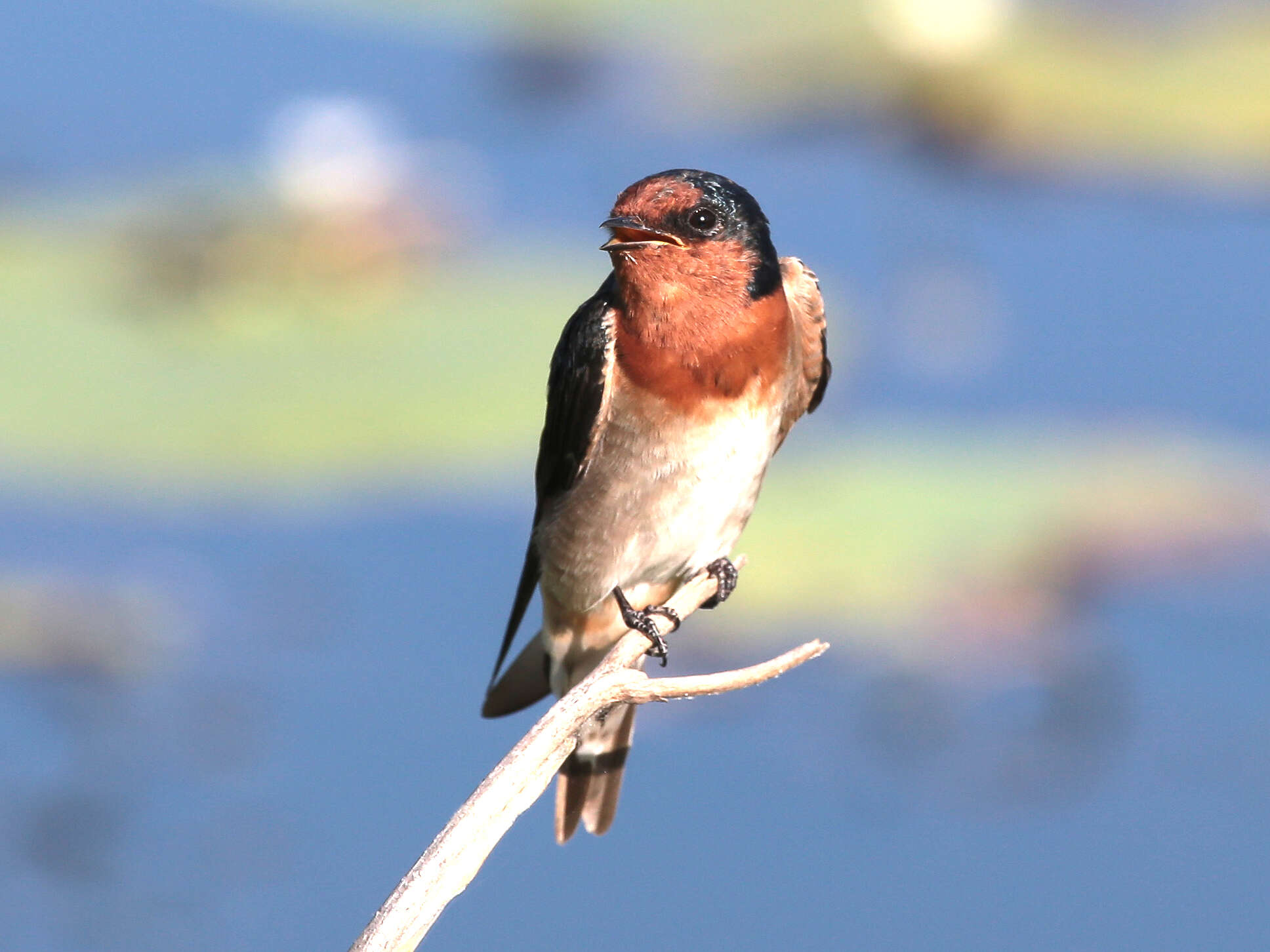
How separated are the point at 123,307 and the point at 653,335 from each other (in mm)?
4525

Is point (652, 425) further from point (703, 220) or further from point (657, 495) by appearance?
point (703, 220)

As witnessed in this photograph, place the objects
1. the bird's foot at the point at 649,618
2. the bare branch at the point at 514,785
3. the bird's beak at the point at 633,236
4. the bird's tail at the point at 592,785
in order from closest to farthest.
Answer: the bare branch at the point at 514,785
the bird's beak at the point at 633,236
the bird's foot at the point at 649,618
the bird's tail at the point at 592,785

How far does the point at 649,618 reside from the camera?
2789 mm

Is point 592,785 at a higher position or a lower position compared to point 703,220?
lower

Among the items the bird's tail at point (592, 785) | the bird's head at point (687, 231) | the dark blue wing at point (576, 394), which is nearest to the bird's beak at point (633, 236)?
the bird's head at point (687, 231)

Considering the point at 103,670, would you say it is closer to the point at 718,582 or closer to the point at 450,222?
the point at 450,222

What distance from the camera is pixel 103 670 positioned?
18.1 ft

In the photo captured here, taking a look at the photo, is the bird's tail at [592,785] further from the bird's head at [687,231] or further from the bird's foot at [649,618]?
the bird's head at [687,231]

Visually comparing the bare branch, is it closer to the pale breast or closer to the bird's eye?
the pale breast

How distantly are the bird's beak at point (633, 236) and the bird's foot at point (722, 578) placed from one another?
466 millimetres

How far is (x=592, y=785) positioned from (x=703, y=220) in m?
0.88

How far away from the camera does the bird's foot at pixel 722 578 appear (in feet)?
8.93

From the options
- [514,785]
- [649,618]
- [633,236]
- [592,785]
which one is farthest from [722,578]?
[514,785]

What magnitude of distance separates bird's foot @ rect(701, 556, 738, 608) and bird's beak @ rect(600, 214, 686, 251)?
47 cm
